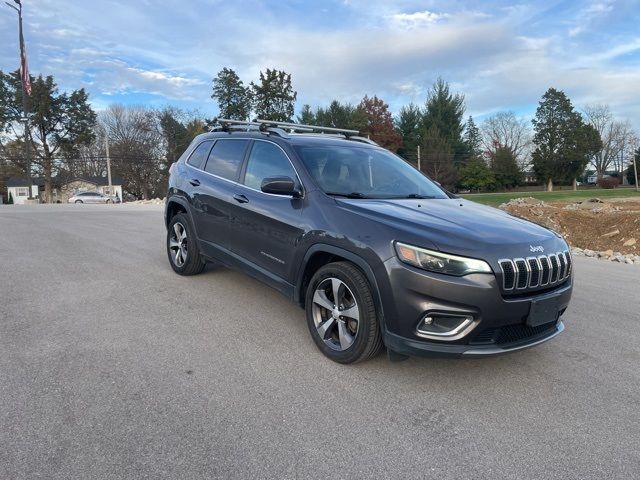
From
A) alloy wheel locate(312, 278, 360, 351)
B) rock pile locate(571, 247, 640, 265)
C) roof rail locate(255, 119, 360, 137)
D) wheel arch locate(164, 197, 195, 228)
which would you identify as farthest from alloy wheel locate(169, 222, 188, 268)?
rock pile locate(571, 247, 640, 265)

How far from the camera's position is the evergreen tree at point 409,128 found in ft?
206

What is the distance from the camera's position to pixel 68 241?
923 cm

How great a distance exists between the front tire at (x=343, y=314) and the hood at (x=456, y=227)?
1.57ft

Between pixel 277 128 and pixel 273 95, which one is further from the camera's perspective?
pixel 273 95

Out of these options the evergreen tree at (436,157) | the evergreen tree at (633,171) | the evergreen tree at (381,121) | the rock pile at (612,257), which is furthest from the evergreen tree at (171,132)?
the evergreen tree at (633,171)

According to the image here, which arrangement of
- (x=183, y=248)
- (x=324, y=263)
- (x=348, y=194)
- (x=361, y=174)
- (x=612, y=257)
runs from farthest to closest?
1. (x=612, y=257)
2. (x=183, y=248)
3. (x=361, y=174)
4. (x=348, y=194)
5. (x=324, y=263)

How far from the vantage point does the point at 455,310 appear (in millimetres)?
3033

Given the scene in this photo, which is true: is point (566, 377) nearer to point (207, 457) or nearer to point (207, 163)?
point (207, 457)

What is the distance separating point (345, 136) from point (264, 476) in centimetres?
405

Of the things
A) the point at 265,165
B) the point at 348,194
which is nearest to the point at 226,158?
the point at 265,165

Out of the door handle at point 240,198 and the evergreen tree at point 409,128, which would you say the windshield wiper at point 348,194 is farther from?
the evergreen tree at point 409,128

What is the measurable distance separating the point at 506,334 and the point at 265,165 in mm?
2721

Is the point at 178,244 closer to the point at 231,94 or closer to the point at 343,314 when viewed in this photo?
the point at 343,314

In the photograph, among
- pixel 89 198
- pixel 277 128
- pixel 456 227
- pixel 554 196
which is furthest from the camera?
pixel 89 198
